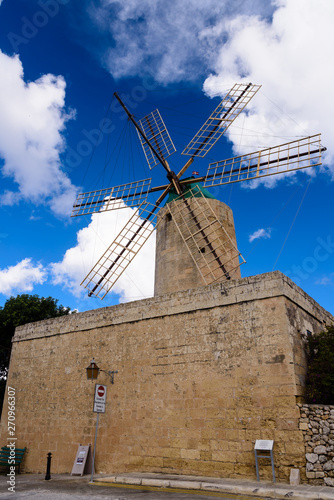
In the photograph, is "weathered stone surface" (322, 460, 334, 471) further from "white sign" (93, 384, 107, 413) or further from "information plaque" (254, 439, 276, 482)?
"white sign" (93, 384, 107, 413)

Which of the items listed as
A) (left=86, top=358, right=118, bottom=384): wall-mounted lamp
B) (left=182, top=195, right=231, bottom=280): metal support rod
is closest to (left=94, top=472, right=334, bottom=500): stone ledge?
(left=86, top=358, right=118, bottom=384): wall-mounted lamp

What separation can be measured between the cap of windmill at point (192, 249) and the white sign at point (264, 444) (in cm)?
515

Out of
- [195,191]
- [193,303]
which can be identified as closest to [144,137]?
[195,191]

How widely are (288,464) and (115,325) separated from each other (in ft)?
18.2

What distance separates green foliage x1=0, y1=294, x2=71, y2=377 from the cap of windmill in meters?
9.83

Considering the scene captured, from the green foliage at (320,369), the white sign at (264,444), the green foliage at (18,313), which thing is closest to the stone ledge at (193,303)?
the green foliage at (320,369)

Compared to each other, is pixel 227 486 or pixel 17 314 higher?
pixel 17 314

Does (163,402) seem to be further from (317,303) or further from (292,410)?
(317,303)

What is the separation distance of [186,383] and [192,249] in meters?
4.93

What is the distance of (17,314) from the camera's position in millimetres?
19312

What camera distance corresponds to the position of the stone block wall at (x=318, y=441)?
20.9ft

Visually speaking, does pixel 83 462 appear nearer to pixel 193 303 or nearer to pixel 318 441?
pixel 193 303

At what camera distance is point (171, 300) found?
30.9 feet

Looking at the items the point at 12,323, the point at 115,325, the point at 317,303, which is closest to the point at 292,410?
the point at 317,303
